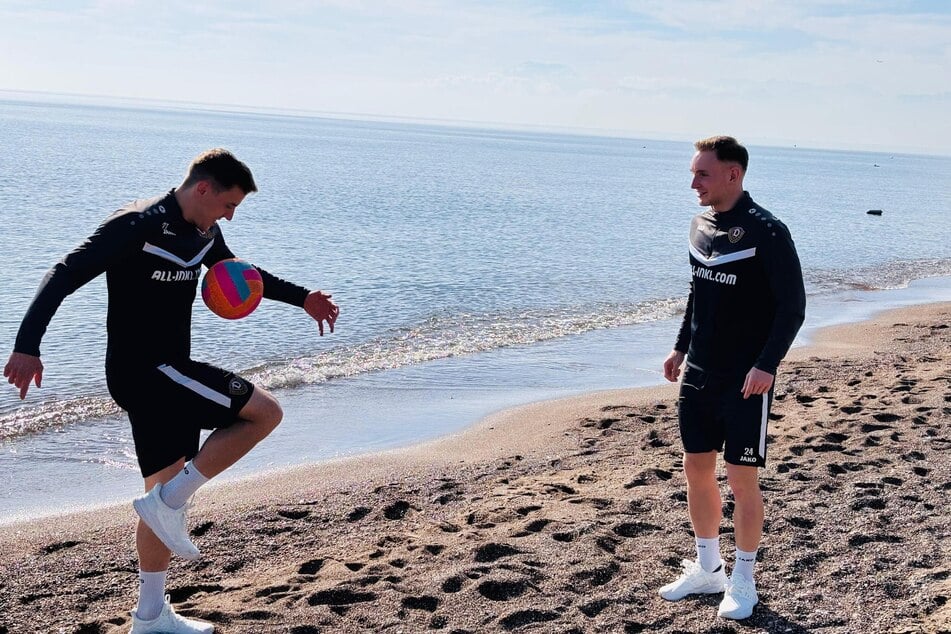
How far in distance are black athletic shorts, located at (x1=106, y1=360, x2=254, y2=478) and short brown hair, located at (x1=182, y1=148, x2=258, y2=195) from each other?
2.84 ft

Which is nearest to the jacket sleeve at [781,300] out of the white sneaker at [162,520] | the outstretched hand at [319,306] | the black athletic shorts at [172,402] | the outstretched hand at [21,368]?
the outstretched hand at [319,306]

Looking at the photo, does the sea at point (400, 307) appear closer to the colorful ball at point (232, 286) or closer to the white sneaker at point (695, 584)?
the colorful ball at point (232, 286)

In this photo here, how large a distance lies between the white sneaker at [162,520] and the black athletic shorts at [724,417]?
2.56 meters

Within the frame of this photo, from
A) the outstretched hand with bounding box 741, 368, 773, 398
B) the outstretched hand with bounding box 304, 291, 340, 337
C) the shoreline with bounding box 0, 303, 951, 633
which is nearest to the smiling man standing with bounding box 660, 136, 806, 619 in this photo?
the outstretched hand with bounding box 741, 368, 773, 398

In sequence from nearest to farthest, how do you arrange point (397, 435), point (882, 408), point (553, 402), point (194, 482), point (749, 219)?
point (194, 482), point (749, 219), point (882, 408), point (397, 435), point (553, 402)

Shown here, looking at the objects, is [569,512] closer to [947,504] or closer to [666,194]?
[947,504]

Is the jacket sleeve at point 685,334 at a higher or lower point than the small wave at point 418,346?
higher

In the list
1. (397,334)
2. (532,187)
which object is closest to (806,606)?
(397,334)

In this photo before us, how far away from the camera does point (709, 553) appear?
514 cm

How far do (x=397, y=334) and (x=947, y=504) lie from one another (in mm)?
10889

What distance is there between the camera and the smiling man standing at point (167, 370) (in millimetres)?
4367

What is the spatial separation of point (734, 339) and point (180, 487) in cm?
279

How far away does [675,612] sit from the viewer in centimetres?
487

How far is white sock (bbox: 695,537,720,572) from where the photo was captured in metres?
5.12
